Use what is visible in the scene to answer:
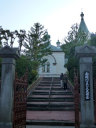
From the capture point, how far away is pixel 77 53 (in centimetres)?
842

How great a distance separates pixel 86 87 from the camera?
8.20 m

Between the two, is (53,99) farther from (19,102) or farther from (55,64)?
(55,64)

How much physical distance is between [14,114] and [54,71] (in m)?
31.5

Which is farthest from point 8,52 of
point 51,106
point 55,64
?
point 55,64

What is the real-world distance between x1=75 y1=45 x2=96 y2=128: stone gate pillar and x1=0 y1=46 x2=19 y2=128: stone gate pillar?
277 cm

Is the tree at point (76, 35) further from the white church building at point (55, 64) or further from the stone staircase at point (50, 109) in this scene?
the stone staircase at point (50, 109)

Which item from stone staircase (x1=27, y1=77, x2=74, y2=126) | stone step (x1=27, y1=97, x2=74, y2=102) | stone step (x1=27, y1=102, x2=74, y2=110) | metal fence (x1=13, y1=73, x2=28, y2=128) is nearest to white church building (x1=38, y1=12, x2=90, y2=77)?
stone staircase (x1=27, y1=77, x2=74, y2=126)

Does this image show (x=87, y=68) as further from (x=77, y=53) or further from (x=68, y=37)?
(x=68, y=37)

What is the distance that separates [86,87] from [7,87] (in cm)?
319

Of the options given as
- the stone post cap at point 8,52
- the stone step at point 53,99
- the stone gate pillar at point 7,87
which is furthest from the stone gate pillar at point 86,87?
the stone step at point 53,99

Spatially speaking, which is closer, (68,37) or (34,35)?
(34,35)

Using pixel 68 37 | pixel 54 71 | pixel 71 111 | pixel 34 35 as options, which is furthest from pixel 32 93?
pixel 54 71

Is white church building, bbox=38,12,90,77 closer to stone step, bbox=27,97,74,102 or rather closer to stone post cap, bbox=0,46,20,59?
stone step, bbox=27,97,74,102

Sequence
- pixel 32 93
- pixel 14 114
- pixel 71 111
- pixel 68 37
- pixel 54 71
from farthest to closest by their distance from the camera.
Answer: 1. pixel 54 71
2. pixel 68 37
3. pixel 32 93
4. pixel 71 111
5. pixel 14 114
